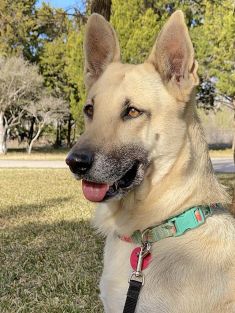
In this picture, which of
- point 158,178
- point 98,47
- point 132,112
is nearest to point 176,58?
point 132,112

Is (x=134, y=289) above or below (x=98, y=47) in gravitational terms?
below

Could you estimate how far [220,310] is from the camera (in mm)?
2096

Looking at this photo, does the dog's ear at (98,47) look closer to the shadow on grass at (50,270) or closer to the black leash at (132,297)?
the black leash at (132,297)

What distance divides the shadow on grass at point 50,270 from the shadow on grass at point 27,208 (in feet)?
4.00

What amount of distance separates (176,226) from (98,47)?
1.17 m

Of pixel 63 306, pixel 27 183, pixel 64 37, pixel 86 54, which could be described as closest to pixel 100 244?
pixel 63 306

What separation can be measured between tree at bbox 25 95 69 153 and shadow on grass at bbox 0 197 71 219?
19.7 m

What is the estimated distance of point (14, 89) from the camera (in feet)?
92.3

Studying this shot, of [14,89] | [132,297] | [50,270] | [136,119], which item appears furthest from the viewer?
[14,89]

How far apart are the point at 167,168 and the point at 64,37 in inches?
1255

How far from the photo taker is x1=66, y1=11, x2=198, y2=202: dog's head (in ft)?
7.23

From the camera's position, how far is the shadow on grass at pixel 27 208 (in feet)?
25.0

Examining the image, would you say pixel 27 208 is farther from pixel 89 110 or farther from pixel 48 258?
pixel 89 110

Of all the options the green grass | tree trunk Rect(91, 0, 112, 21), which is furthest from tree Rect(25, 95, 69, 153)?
tree trunk Rect(91, 0, 112, 21)
